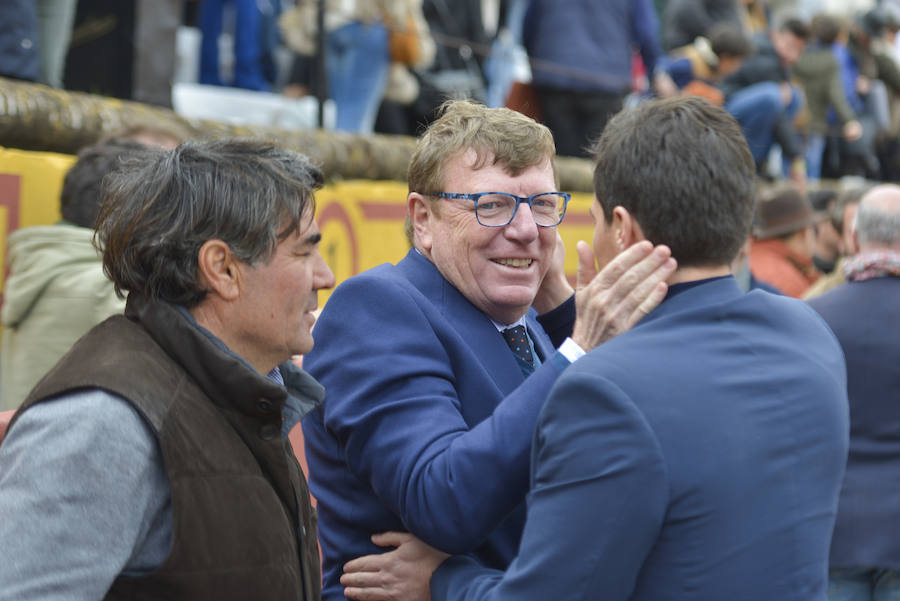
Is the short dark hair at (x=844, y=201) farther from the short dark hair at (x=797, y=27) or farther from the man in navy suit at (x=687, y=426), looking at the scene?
the short dark hair at (x=797, y=27)

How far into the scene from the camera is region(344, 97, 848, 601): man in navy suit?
156cm

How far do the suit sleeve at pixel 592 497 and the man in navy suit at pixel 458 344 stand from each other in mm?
177

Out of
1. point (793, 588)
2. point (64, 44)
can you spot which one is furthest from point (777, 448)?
point (64, 44)

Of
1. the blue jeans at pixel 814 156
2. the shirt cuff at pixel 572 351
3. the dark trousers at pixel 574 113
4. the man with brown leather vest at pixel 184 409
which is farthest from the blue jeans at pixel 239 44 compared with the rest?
the blue jeans at pixel 814 156

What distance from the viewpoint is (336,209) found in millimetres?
5605

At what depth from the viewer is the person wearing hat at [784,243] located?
19.1ft

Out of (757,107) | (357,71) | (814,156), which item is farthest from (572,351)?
(814,156)

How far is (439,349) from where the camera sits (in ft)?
6.61

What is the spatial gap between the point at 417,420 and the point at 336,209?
3.81m

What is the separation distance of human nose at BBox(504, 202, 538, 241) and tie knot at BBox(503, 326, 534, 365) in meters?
0.20

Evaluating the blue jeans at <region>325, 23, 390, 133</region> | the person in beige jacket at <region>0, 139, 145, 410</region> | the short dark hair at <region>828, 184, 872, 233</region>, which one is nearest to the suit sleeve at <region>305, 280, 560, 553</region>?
the person in beige jacket at <region>0, 139, 145, 410</region>

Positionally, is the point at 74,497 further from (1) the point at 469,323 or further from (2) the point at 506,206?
(2) the point at 506,206

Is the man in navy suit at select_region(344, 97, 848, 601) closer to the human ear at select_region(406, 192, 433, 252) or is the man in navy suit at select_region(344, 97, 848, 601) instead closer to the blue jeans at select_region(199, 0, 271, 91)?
the human ear at select_region(406, 192, 433, 252)

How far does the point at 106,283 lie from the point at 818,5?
12919 mm
